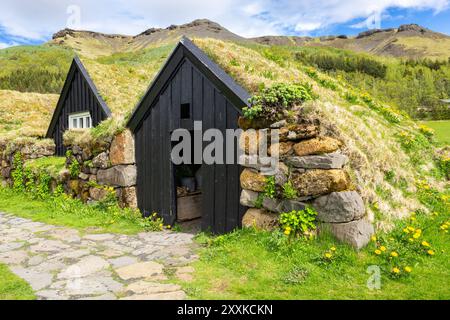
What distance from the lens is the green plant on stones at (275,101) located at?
17.6 ft

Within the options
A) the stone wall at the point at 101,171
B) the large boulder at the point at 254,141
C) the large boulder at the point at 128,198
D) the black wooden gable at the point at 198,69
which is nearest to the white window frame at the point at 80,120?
the stone wall at the point at 101,171

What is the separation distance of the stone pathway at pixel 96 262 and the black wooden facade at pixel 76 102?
573cm

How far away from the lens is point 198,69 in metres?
6.80

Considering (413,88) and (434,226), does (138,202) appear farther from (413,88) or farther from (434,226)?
(413,88)

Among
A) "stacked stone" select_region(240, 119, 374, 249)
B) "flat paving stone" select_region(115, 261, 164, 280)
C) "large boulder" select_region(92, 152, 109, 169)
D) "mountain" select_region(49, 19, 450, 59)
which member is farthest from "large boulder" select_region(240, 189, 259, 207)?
"mountain" select_region(49, 19, 450, 59)

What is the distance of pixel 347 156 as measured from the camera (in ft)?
16.9

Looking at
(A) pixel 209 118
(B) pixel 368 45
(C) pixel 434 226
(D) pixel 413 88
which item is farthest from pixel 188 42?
(B) pixel 368 45

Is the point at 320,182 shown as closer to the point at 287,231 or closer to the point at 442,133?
the point at 287,231

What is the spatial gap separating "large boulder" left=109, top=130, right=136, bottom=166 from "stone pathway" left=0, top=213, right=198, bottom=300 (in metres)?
2.07

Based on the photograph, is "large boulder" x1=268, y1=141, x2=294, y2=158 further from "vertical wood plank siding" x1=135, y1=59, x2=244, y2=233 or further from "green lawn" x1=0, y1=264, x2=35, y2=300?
"green lawn" x1=0, y1=264, x2=35, y2=300

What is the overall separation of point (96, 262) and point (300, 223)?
3.27m

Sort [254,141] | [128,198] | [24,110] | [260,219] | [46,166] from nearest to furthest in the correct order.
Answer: [260,219], [254,141], [128,198], [46,166], [24,110]

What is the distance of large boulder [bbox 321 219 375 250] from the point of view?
458 cm

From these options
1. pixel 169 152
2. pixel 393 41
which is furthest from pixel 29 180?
pixel 393 41
